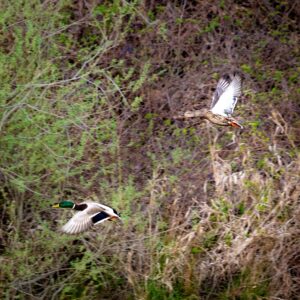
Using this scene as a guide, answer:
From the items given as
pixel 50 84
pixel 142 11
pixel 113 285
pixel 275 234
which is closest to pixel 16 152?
pixel 50 84

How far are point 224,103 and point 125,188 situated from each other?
90 cm

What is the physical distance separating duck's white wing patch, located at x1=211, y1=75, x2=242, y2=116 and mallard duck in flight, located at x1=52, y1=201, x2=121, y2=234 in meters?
1.09

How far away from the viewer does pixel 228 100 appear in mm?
8477

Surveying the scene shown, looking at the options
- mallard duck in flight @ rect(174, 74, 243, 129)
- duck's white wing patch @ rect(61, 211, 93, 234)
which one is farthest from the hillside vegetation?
mallard duck in flight @ rect(174, 74, 243, 129)

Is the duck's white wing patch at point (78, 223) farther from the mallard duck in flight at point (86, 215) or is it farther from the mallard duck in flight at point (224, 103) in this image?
the mallard duck in flight at point (224, 103)

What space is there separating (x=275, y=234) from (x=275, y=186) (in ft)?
1.46

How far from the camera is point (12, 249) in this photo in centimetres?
802

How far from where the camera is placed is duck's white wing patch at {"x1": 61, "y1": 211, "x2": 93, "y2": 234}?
25.3ft

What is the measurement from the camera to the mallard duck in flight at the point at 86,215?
768cm

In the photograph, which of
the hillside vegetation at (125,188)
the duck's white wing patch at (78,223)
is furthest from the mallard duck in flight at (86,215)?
the hillside vegetation at (125,188)

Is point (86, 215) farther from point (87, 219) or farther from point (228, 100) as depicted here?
point (228, 100)

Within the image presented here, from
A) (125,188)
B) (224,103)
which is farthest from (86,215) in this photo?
(224,103)

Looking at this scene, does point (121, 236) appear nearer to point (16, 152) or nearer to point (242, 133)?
point (16, 152)

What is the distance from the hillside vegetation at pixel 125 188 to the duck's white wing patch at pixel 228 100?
471 millimetres
